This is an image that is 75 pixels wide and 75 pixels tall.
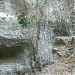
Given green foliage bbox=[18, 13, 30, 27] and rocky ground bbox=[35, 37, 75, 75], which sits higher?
green foliage bbox=[18, 13, 30, 27]

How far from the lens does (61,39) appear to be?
3521mm

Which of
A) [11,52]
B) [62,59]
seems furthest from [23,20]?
[62,59]

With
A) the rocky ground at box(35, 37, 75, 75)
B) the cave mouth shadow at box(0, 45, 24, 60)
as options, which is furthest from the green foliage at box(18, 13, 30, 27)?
the rocky ground at box(35, 37, 75, 75)

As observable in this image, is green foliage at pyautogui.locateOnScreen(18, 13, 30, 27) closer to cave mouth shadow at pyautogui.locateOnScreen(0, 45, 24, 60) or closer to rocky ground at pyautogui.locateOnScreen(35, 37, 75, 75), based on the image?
cave mouth shadow at pyautogui.locateOnScreen(0, 45, 24, 60)

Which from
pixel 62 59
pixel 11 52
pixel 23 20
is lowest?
pixel 62 59

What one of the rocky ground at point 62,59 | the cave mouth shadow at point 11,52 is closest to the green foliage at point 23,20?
the cave mouth shadow at point 11,52

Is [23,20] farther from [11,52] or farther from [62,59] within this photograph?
[62,59]

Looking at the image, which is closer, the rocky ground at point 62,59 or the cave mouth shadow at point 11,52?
the cave mouth shadow at point 11,52

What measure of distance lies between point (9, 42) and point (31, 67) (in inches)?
21.2

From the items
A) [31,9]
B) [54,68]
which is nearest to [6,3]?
[31,9]

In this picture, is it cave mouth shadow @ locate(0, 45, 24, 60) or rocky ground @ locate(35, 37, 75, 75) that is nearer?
cave mouth shadow @ locate(0, 45, 24, 60)

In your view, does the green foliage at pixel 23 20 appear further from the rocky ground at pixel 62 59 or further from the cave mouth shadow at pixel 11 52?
the rocky ground at pixel 62 59

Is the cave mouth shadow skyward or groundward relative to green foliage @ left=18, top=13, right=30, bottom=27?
groundward

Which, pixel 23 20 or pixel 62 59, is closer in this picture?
pixel 23 20
